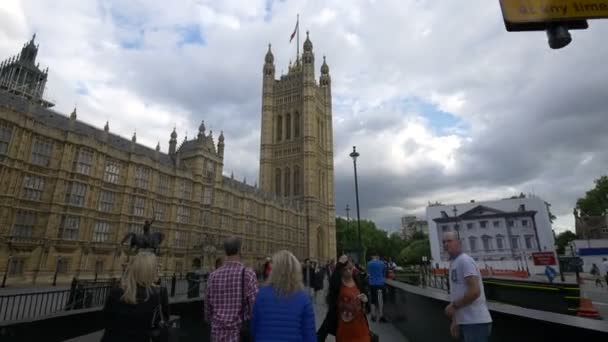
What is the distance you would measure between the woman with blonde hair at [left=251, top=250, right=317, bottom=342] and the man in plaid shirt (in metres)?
0.56

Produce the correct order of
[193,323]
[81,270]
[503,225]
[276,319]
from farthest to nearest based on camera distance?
[503,225]
[81,270]
[193,323]
[276,319]

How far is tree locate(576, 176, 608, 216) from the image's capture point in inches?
2371

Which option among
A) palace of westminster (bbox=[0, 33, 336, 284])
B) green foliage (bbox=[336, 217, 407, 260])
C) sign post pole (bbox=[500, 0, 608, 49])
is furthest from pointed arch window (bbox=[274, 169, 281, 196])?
sign post pole (bbox=[500, 0, 608, 49])

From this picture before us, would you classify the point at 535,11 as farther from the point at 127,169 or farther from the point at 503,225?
the point at 503,225

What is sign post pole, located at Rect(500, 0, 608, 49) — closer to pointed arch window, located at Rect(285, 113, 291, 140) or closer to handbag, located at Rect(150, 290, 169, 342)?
handbag, located at Rect(150, 290, 169, 342)

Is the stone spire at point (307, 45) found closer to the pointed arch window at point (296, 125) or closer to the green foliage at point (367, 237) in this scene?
the pointed arch window at point (296, 125)

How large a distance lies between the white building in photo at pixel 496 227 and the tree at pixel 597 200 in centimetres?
1862

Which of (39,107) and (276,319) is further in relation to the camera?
(39,107)

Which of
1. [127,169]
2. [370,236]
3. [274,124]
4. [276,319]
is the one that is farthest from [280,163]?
[276,319]

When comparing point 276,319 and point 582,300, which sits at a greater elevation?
point 276,319

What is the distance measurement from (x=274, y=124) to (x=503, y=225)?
53.7 metres

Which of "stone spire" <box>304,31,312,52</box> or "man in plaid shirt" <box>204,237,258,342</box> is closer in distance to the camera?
"man in plaid shirt" <box>204,237,258,342</box>

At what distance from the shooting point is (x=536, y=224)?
51.3 metres

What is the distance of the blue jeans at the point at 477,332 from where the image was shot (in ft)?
12.7
